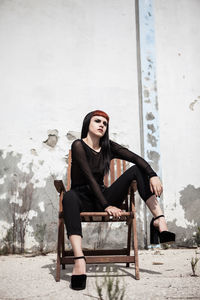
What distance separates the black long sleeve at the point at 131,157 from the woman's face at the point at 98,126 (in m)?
0.18

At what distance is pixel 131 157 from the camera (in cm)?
250

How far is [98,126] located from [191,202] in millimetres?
2030

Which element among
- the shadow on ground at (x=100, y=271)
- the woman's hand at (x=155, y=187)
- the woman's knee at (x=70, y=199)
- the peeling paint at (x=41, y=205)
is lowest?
the shadow on ground at (x=100, y=271)

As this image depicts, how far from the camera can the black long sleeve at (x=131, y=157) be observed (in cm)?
230

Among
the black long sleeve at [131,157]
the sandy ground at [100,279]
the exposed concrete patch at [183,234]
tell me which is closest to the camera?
the sandy ground at [100,279]

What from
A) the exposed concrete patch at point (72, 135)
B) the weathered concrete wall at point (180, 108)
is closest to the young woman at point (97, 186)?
the exposed concrete patch at point (72, 135)

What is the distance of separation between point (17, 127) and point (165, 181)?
2137 mm

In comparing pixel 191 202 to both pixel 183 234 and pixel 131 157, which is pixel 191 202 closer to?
pixel 183 234

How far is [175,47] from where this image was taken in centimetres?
430

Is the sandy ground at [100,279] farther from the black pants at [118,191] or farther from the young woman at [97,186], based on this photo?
the black pants at [118,191]

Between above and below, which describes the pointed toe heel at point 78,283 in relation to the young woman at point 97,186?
below

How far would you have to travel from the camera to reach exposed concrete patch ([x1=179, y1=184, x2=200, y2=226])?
3.81 meters

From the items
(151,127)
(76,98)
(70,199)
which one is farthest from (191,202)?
(70,199)

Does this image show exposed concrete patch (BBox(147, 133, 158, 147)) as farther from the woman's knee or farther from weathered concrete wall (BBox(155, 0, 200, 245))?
the woman's knee
